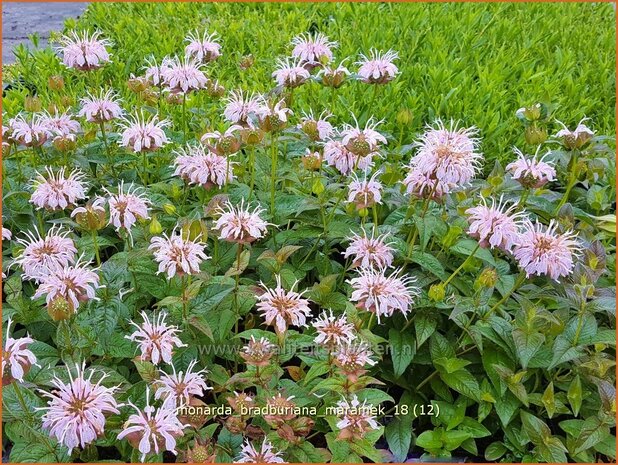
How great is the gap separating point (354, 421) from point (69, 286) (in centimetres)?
60

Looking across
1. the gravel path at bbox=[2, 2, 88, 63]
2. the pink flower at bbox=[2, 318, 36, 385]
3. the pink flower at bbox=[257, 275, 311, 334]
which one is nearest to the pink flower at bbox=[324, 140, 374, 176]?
the pink flower at bbox=[257, 275, 311, 334]

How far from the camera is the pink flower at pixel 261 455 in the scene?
1.30m

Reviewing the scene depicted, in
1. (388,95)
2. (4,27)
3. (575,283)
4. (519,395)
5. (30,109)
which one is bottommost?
(519,395)

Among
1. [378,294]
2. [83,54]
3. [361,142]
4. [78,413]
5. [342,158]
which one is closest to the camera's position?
[78,413]

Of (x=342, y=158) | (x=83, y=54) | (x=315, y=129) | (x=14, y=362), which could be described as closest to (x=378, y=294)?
(x=342, y=158)

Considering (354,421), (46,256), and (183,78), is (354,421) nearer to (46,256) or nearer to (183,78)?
(46,256)

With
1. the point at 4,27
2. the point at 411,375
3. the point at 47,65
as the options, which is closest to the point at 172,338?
the point at 411,375

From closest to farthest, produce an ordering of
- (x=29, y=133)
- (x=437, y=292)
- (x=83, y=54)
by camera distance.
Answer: (x=437, y=292), (x=29, y=133), (x=83, y=54)

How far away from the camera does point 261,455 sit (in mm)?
1307

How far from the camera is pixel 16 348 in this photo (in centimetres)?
122

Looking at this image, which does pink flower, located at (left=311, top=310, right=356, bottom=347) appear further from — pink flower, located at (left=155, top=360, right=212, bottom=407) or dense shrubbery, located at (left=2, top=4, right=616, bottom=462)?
pink flower, located at (left=155, top=360, right=212, bottom=407)

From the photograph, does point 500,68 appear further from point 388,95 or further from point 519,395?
point 519,395

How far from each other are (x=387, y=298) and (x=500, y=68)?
6.64 feet

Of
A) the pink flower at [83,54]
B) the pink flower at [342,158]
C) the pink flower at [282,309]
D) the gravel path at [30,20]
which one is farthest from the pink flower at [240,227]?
the gravel path at [30,20]
